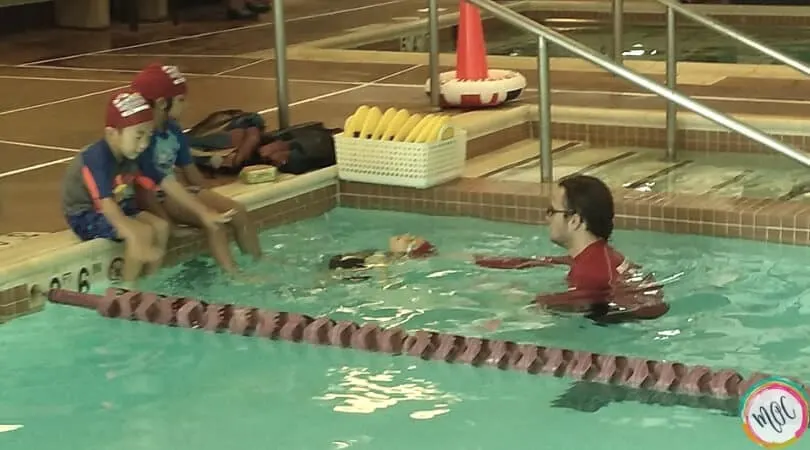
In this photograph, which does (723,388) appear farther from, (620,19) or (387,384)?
(620,19)

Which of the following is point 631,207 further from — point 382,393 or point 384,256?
point 382,393

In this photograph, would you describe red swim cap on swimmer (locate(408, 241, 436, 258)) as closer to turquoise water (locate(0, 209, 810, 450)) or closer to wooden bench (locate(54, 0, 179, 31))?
turquoise water (locate(0, 209, 810, 450))

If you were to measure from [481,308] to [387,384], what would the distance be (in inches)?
34.1

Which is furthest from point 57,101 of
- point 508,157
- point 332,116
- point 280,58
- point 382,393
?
point 382,393

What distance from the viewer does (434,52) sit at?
7828mm

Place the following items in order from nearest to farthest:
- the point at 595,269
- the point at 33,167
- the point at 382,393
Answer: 1. the point at 382,393
2. the point at 595,269
3. the point at 33,167

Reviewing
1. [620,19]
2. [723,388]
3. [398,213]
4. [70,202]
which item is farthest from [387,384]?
[620,19]

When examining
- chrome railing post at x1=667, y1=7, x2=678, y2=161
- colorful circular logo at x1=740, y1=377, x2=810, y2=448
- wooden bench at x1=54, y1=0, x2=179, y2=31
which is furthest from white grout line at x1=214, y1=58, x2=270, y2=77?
colorful circular logo at x1=740, y1=377, x2=810, y2=448

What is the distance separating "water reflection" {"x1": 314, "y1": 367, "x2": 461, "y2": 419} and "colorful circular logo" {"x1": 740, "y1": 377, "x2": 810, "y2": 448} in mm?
1485

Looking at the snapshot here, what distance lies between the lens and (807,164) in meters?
4.82

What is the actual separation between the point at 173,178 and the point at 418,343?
4.67 ft

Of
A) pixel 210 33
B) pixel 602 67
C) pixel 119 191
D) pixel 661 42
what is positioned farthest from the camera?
pixel 661 42

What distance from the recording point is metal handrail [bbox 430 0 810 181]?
4.89m

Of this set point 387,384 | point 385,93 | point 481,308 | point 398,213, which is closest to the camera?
point 387,384
